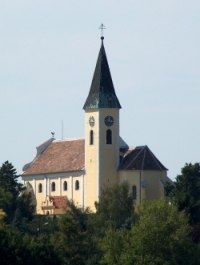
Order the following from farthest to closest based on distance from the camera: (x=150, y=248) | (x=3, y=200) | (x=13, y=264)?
(x=3, y=200)
(x=150, y=248)
(x=13, y=264)

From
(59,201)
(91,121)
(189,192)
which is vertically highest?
(91,121)

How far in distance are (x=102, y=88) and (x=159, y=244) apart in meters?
37.4

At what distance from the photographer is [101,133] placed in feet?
556

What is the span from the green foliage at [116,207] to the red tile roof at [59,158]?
9.63 m

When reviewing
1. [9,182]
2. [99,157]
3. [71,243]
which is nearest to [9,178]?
[9,182]

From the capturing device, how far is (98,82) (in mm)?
168000

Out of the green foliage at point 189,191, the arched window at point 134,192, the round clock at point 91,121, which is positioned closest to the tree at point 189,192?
the green foliage at point 189,191

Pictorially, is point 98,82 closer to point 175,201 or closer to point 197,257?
point 175,201

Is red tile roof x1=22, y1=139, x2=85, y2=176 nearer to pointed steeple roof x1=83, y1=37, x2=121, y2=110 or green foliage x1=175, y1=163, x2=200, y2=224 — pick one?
pointed steeple roof x1=83, y1=37, x2=121, y2=110

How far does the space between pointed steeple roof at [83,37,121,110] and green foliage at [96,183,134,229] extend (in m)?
7.84

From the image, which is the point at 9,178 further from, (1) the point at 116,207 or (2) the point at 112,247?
(2) the point at 112,247

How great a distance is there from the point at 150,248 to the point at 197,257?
2.56 meters

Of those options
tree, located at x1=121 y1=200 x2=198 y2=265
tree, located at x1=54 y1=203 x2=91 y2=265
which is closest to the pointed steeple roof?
tree, located at x1=54 y1=203 x2=91 y2=265

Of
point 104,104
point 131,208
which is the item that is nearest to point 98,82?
point 104,104
